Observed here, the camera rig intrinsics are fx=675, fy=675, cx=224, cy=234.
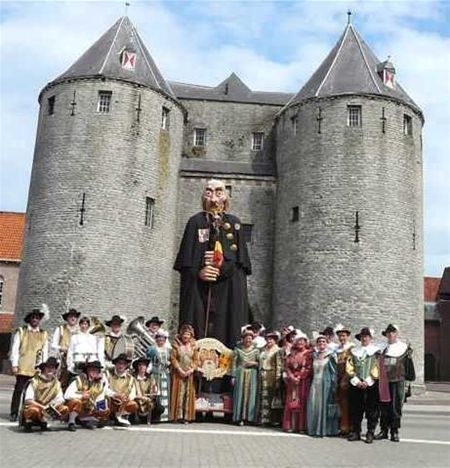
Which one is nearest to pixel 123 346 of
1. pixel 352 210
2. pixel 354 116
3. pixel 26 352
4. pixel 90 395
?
pixel 26 352

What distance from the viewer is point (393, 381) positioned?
10141 mm

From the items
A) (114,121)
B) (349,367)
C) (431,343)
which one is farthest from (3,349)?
(349,367)

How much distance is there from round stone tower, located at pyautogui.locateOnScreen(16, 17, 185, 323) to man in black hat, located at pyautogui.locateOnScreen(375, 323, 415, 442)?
787 inches

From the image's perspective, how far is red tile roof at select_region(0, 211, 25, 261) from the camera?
45.4m

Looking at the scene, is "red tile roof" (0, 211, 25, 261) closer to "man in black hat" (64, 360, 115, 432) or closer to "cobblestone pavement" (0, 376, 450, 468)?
"cobblestone pavement" (0, 376, 450, 468)

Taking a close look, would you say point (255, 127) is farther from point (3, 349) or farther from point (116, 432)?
point (116, 432)

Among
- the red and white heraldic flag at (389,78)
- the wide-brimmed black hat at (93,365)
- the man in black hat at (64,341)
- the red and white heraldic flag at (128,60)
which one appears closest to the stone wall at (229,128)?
the red and white heraldic flag at (128,60)

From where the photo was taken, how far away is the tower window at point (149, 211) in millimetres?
31078

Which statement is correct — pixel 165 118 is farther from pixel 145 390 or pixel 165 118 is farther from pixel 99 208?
pixel 145 390

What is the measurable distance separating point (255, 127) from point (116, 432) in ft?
93.5

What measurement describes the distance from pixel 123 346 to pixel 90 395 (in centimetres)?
190

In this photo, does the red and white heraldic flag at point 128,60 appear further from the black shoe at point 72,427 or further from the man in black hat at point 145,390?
the black shoe at point 72,427

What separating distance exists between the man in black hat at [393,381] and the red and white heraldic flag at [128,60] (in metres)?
25.0

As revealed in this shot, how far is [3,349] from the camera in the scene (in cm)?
3950
